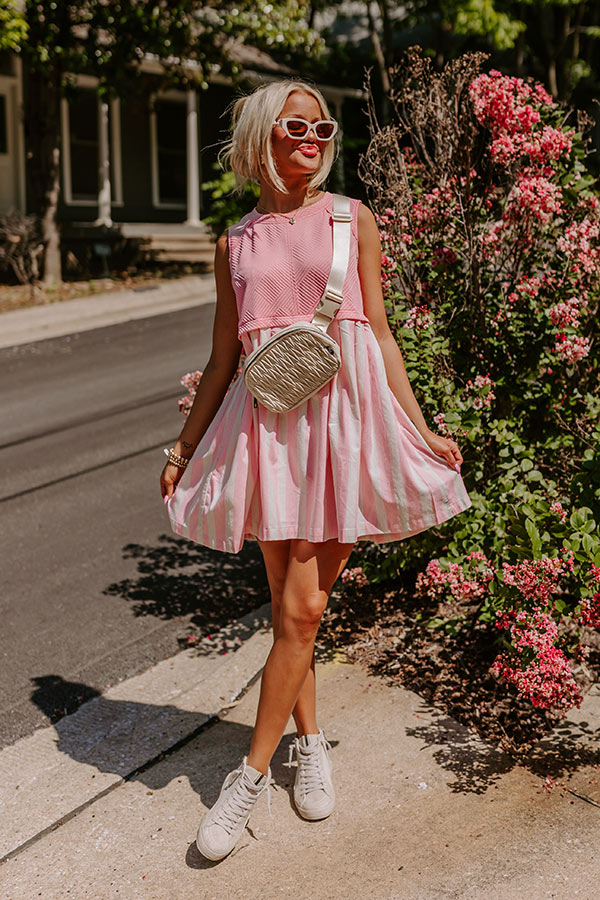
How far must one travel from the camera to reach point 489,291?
150 inches

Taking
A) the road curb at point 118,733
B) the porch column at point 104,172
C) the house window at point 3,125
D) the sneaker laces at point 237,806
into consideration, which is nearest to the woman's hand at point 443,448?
the sneaker laces at point 237,806

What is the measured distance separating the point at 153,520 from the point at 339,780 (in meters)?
3.05

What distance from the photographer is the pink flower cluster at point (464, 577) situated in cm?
315

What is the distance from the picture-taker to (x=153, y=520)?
5.74m

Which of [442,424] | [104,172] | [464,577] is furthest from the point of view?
[104,172]

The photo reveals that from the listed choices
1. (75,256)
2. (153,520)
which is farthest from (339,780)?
(75,256)

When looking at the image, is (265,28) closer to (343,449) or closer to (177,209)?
(177,209)

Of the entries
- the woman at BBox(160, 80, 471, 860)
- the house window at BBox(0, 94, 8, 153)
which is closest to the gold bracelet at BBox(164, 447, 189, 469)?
the woman at BBox(160, 80, 471, 860)

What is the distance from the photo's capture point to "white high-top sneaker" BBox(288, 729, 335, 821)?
2.73 meters

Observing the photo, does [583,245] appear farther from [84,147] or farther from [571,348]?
[84,147]

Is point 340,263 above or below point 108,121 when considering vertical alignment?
below

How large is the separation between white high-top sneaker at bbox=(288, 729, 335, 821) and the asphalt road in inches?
44.3

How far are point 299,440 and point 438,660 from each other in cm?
126

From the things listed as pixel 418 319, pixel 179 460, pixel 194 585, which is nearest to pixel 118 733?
pixel 179 460
